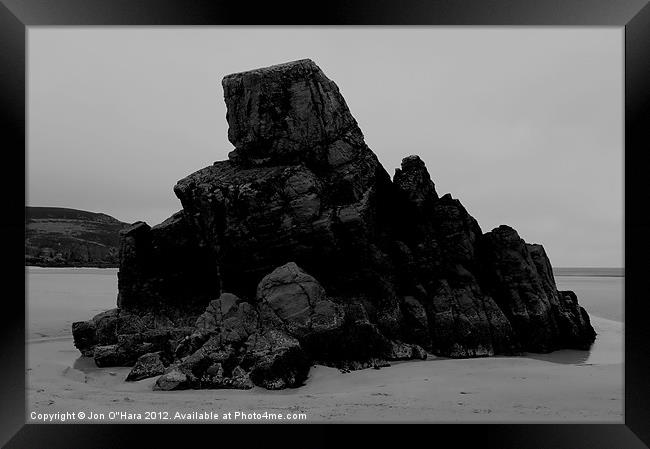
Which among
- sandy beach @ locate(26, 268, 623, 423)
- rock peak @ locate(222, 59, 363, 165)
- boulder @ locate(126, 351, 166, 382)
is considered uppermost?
rock peak @ locate(222, 59, 363, 165)

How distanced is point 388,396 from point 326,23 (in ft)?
17.5

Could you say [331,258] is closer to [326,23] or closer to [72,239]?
[326,23]

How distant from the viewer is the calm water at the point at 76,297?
503 inches

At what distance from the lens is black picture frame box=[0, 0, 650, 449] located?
6.66 m

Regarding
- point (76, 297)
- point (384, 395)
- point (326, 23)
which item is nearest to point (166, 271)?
point (76, 297)

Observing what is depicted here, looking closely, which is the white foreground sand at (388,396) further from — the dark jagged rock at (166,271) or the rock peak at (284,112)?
the rock peak at (284,112)

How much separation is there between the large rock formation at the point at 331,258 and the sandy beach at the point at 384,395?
2.54ft

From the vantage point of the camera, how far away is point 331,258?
10.6m

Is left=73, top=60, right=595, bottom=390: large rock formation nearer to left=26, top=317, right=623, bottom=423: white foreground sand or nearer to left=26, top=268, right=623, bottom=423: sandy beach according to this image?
left=26, top=268, right=623, bottom=423: sandy beach

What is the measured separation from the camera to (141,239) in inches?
514

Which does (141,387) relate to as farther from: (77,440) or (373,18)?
(373,18)

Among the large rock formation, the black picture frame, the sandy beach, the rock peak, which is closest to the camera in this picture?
the black picture frame

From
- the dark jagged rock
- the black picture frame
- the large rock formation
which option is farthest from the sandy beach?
the dark jagged rock

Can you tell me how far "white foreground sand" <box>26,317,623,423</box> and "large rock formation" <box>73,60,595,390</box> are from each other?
3.00 ft
